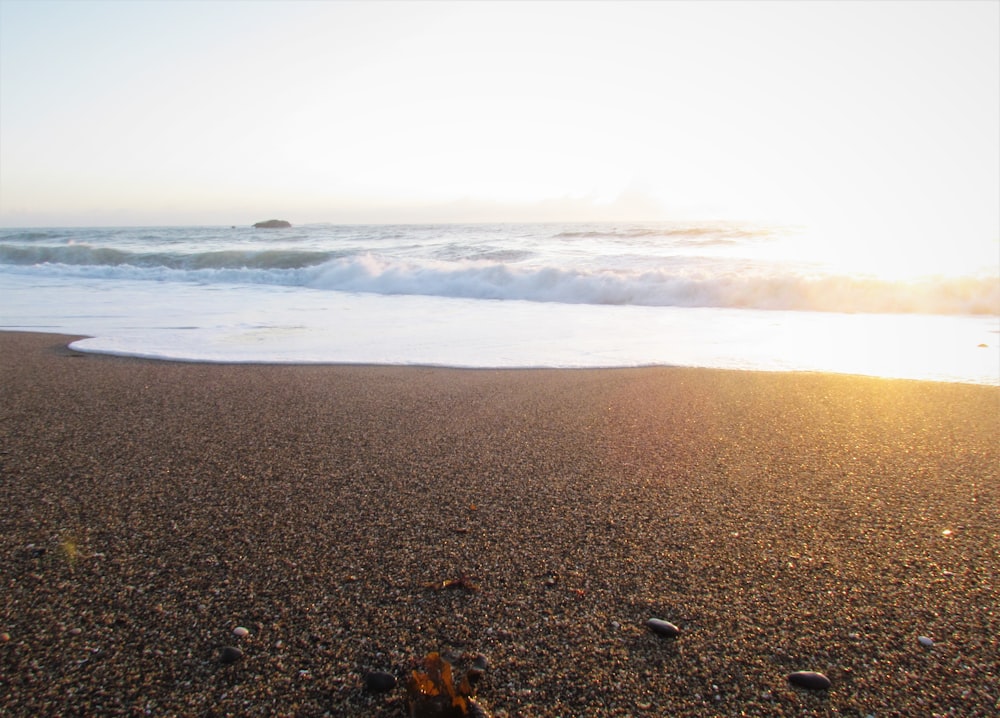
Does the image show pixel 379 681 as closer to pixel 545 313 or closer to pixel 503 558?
pixel 503 558

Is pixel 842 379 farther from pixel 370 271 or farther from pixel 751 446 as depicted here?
pixel 370 271

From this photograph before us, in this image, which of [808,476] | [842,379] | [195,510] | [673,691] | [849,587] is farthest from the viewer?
[842,379]

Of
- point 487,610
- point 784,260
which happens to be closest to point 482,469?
point 487,610

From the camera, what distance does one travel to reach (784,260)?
13.8 metres

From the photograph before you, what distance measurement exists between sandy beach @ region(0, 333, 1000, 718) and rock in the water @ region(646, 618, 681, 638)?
0.02 meters

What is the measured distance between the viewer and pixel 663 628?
1.60 metres

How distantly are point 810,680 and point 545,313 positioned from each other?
8000mm

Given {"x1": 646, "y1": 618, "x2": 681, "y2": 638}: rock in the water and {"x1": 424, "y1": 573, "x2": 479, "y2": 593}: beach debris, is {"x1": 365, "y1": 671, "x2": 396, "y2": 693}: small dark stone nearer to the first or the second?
{"x1": 424, "y1": 573, "x2": 479, "y2": 593}: beach debris

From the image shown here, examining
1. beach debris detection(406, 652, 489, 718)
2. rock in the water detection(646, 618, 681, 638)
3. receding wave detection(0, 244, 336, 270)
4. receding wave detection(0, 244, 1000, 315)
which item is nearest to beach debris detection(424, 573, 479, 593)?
beach debris detection(406, 652, 489, 718)

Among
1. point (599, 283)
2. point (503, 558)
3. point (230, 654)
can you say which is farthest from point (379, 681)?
point (599, 283)

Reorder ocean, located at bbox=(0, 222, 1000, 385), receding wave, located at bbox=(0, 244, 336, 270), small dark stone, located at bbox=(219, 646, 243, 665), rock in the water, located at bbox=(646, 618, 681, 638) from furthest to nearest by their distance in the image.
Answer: receding wave, located at bbox=(0, 244, 336, 270) → ocean, located at bbox=(0, 222, 1000, 385) → rock in the water, located at bbox=(646, 618, 681, 638) → small dark stone, located at bbox=(219, 646, 243, 665)

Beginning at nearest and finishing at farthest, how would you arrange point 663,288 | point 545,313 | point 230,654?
1. point 230,654
2. point 545,313
3. point 663,288

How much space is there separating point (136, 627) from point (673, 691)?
4.25ft

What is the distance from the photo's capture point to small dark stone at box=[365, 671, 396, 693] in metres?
1.39
